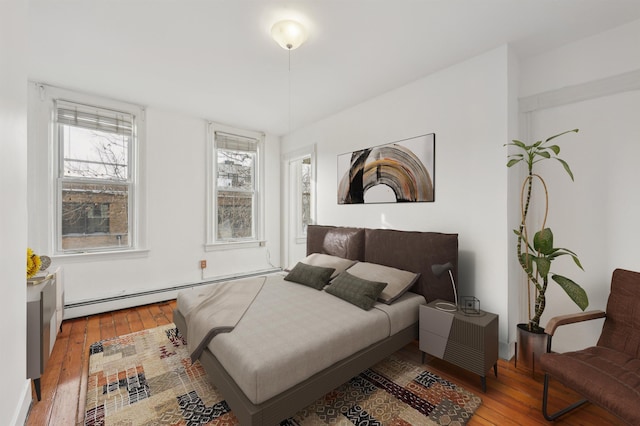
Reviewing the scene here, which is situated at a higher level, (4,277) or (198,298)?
(4,277)

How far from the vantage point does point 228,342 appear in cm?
177

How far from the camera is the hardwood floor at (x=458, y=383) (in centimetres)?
173

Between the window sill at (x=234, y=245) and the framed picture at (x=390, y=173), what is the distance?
6.18 feet

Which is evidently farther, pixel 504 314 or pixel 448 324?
pixel 504 314

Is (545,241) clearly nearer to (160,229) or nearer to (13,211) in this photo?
(13,211)

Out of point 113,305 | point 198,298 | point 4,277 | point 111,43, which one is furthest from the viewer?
point 113,305

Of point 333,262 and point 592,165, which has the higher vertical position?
point 592,165

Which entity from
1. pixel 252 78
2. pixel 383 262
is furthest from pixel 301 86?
pixel 383 262

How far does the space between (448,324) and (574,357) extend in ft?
2.42

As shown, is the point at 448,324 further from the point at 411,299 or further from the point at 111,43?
the point at 111,43

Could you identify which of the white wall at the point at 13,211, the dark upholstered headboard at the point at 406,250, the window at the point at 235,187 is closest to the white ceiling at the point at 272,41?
the white wall at the point at 13,211

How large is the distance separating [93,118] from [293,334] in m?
3.80

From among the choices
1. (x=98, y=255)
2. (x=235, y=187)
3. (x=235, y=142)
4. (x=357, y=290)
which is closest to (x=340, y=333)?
(x=357, y=290)

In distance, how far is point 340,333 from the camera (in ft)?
6.24
